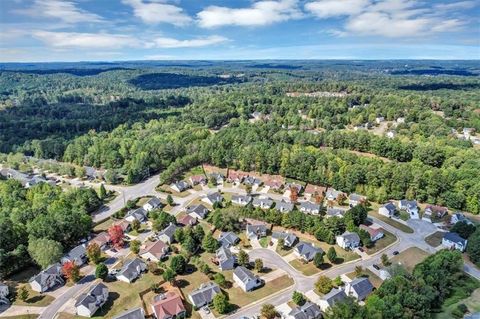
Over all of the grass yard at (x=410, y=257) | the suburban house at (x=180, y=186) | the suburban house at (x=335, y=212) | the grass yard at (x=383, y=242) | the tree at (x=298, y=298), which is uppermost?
the suburban house at (x=180, y=186)

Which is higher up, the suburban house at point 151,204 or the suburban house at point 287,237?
the suburban house at point 151,204

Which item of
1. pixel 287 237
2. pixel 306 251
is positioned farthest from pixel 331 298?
pixel 287 237

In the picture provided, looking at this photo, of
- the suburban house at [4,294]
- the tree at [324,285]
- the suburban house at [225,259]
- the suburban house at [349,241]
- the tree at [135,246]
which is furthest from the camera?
Answer: the suburban house at [349,241]

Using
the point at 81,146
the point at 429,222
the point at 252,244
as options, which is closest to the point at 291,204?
the point at 252,244

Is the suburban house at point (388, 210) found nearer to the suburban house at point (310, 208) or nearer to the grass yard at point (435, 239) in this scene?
the grass yard at point (435, 239)

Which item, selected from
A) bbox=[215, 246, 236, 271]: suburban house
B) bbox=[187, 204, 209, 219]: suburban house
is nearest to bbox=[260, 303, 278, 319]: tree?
bbox=[215, 246, 236, 271]: suburban house

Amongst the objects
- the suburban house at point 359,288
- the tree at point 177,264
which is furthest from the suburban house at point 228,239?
the suburban house at point 359,288

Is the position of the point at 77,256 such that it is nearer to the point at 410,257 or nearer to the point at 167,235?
the point at 167,235

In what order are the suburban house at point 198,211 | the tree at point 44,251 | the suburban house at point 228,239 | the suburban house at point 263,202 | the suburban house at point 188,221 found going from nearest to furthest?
the tree at point 44,251
the suburban house at point 228,239
the suburban house at point 188,221
the suburban house at point 198,211
the suburban house at point 263,202
